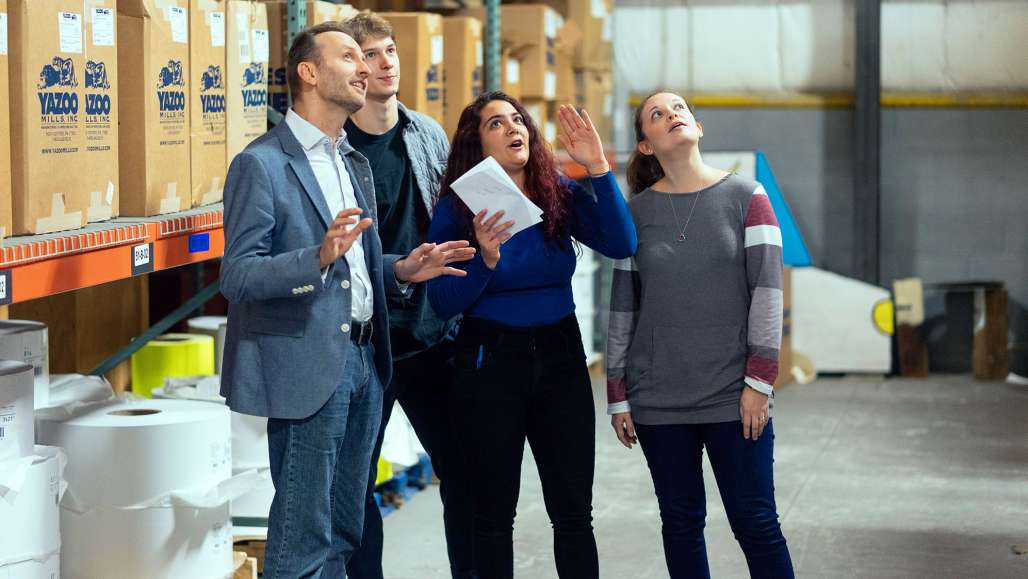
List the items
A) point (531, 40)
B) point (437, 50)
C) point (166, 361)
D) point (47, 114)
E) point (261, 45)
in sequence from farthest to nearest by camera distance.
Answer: point (531, 40) < point (437, 50) < point (166, 361) < point (261, 45) < point (47, 114)

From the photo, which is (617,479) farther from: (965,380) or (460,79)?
(965,380)

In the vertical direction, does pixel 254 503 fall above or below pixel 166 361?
below

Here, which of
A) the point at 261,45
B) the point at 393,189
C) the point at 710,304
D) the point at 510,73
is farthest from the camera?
the point at 510,73

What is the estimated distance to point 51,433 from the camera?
3.29 m

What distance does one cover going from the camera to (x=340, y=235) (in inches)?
98.5

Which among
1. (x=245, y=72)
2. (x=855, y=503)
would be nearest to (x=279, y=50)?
(x=245, y=72)

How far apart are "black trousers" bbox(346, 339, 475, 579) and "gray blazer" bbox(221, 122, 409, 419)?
0.68m

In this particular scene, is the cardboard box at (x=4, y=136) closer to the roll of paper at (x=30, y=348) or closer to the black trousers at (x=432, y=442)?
the roll of paper at (x=30, y=348)

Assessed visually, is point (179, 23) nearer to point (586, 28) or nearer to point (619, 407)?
point (619, 407)

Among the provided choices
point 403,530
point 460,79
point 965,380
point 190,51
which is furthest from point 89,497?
point 965,380

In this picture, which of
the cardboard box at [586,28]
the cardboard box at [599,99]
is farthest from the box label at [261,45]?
the cardboard box at [599,99]

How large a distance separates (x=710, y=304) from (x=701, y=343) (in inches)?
3.7

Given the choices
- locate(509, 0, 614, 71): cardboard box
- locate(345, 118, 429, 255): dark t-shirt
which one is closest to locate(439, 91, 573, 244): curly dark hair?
locate(345, 118, 429, 255): dark t-shirt

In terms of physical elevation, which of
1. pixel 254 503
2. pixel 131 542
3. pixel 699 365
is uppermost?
pixel 699 365
